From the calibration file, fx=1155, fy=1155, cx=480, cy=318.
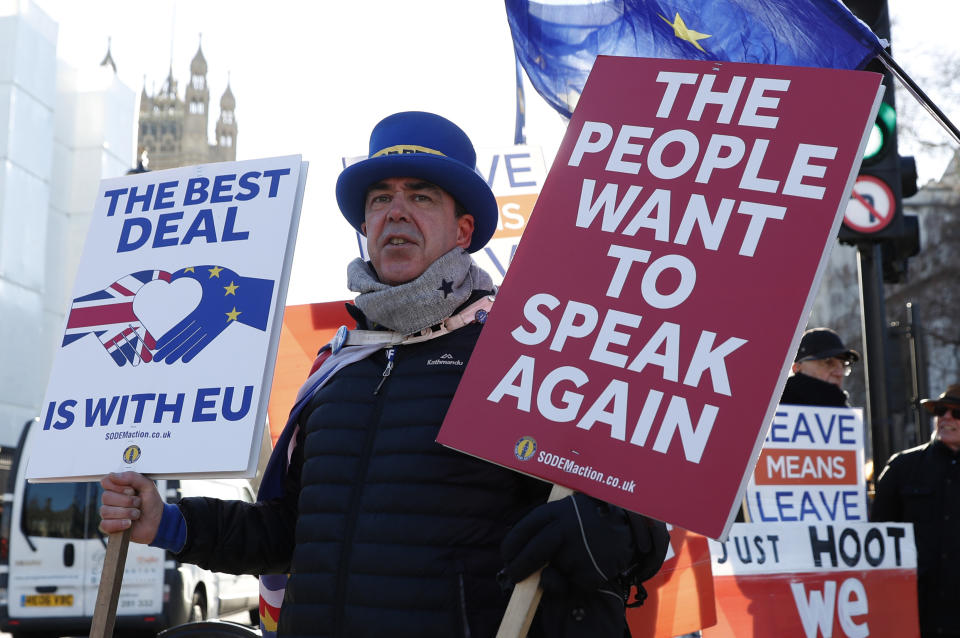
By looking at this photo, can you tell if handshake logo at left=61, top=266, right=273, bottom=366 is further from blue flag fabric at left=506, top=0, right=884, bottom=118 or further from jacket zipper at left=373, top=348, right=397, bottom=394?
blue flag fabric at left=506, top=0, right=884, bottom=118

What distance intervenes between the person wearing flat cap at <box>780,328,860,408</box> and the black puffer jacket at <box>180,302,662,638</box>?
398 centimetres

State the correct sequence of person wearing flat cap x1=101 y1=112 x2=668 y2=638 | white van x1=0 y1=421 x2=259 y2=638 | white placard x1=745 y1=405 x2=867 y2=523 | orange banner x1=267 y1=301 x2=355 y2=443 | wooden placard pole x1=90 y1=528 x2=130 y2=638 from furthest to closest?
white van x1=0 y1=421 x2=259 y2=638
white placard x1=745 y1=405 x2=867 y2=523
orange banner x1=267 y1=301 x2=355 y2=443
wooden placard pole x1=90 y1=528 x2=130 y2=638
person wearing flat cap x1=101 y1=112 x2=668 y2=638

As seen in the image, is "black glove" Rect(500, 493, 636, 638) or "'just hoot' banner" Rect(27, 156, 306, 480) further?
"'just hoot' banner" Rect(27, 156, 306, 480)

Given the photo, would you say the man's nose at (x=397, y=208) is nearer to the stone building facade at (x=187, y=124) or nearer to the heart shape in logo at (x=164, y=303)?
the heart shape in logo at (x=164, y=303)

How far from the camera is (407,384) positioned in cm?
271

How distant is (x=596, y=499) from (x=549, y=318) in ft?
1.33

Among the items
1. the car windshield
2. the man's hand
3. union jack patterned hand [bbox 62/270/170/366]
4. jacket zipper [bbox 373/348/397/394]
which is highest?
the car windshield

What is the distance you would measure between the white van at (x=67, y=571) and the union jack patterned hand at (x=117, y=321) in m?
7.62

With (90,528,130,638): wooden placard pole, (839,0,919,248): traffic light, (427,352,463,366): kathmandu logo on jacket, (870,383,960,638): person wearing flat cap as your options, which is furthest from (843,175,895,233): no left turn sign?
(90,528,130,638): wooden placard pole

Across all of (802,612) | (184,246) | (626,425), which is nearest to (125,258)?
(184,246)

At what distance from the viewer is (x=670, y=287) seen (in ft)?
7.82

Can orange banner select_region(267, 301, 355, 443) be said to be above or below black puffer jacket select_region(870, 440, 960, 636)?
above

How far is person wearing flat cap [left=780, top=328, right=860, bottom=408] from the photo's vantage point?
6324 millimetres

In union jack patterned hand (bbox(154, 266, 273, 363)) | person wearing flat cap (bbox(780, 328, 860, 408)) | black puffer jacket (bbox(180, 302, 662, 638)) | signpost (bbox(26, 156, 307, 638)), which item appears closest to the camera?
black puffer jacket (bbox(180, 302, 662, 638))
